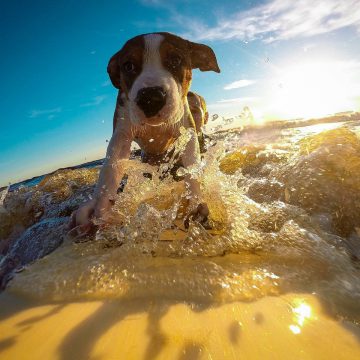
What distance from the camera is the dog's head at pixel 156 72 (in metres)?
2.67

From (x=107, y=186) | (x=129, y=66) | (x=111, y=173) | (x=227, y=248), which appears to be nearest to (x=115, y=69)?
(x=129, y=66)

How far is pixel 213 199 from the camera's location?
3.00 m

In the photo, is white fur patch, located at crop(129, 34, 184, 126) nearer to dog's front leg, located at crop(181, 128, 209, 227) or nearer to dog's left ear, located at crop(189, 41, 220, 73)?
dog's front leg, located at crop(181, 128, 209, 227)

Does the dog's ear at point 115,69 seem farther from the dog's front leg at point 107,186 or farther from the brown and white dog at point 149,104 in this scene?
the dog's front leg at point 107,186

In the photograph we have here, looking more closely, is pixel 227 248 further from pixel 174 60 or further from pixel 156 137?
pixel 174 60

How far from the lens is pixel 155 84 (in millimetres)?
2650

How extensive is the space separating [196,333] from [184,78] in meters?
2.67

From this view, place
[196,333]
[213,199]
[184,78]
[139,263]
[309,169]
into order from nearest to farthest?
[196,333], [139,263], [213,199], [184,78], [309,169]

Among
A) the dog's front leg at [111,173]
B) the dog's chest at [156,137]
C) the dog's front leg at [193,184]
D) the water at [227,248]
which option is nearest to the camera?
the water at [227,248]

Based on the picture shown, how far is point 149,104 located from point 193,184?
2.71ft

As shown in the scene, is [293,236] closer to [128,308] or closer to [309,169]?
[128,308]

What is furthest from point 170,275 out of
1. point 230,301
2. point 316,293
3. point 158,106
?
point 158,106

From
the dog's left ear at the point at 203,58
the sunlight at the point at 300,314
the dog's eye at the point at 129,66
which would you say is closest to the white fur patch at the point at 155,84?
the dog's eye at the point at 129,66

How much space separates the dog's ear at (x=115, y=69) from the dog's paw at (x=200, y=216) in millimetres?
1755
